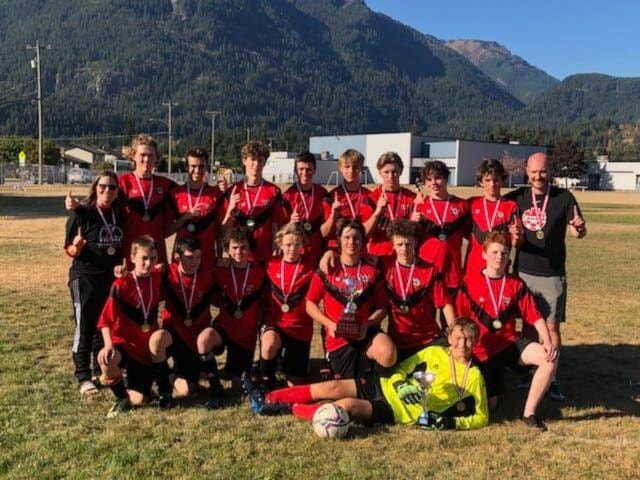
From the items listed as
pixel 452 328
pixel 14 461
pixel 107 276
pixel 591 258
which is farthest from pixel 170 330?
pixel 591 258

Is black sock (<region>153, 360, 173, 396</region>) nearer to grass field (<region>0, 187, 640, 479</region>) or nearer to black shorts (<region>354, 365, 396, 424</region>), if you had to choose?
grass field (<region>0, 187, 640, 479</region>)

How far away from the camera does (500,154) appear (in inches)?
4240

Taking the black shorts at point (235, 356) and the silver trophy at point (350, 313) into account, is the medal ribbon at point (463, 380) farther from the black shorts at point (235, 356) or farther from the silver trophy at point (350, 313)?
the black shorts at point (235, 356)

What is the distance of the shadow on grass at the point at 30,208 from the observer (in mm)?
25547

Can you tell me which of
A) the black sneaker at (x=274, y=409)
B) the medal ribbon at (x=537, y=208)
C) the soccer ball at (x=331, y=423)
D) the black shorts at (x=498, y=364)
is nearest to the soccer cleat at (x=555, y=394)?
the black shorts at (x=498, y=364)

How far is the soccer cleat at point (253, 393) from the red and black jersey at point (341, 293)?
0.74 meters

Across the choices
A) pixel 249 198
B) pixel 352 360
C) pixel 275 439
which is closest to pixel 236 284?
pixel 249 198

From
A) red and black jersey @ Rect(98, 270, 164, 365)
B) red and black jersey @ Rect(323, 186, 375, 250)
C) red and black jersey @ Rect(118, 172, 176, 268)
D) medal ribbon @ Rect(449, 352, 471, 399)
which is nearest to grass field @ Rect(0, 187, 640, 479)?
medal ribbon @ Rect(449, 352, 471, 399)

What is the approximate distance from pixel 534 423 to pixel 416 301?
54.8 inches

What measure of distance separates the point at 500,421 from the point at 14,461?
3.74m

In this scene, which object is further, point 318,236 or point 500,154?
point 500,154

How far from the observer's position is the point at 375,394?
5.13 meters

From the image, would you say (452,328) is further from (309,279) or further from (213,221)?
(213,221)

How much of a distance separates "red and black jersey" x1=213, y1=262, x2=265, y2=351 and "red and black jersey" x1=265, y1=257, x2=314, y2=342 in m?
0.14
